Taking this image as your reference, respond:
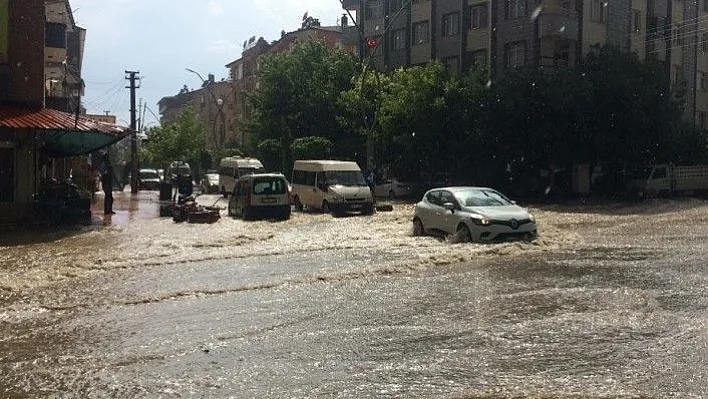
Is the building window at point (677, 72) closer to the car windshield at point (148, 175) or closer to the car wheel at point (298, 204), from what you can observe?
the car wheel at point (298, 204)

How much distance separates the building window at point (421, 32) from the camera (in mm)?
50219

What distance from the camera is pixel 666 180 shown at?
34906 millimetres

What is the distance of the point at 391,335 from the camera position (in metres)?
8.48

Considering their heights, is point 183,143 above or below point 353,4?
below

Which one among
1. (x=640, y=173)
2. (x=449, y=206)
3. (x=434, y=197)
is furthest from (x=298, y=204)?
→ (x=640, y=173)

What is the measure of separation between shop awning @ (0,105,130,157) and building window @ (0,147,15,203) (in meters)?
1.20

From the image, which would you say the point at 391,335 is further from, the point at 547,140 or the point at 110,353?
the point at 547,140

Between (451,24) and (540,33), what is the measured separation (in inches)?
336

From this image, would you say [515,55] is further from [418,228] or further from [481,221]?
[481,221]

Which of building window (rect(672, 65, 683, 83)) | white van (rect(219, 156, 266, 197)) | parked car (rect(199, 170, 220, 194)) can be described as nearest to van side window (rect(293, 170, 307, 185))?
white van (rect(219, 156, 266, 197))

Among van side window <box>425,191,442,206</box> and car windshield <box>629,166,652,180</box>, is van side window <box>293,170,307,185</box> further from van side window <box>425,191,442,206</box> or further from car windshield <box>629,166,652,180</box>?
car windshield <box>629,166,652,180</box>

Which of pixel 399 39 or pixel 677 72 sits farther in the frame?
pixel 399 39

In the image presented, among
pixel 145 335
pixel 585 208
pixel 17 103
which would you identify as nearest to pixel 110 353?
pixel 145 335

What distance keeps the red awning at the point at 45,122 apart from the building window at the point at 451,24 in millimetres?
27304
